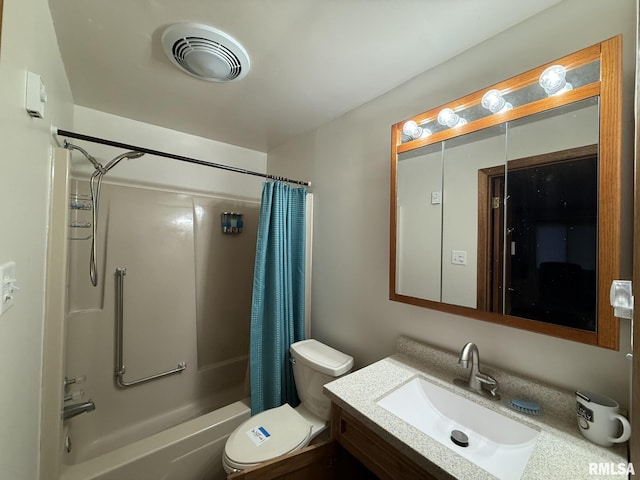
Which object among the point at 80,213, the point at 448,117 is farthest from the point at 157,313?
A: the point at 448,117

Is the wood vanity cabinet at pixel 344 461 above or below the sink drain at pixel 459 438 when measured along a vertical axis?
below

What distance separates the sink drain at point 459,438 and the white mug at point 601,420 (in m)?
0.35

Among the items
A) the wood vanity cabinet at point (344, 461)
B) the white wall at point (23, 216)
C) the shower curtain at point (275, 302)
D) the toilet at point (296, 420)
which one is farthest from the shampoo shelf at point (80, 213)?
the wood vanity cabinet at point (344, 461)

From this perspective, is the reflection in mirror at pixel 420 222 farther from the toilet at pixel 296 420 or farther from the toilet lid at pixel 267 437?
the toilet lid at pixel 267 437

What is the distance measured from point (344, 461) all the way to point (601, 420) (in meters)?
1.04

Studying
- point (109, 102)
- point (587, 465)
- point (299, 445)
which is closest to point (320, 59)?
point (109, 102)

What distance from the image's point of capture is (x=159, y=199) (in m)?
1.97

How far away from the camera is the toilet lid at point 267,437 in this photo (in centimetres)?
118

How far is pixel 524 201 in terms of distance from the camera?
98 centimetres

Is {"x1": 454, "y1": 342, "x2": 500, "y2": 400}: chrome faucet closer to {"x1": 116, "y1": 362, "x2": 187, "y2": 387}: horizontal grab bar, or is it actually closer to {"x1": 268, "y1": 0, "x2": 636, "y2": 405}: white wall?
{"x1": 268, "y1": 0, "x2": 636, "y2": 405}: white wall

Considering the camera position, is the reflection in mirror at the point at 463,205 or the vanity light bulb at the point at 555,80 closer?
the vanity light bulb at the point at 555,80

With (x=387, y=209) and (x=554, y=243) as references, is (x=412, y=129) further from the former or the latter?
(x=554, y=243)

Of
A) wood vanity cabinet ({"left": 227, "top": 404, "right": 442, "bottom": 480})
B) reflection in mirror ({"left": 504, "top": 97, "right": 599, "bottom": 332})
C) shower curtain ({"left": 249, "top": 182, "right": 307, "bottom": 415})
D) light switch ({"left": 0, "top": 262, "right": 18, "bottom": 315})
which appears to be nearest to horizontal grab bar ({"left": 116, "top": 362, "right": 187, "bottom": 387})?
shower curtain ({"left": 249, "top": 182, "right": 307, "bottom": 415})

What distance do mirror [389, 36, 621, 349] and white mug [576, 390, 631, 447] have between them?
0.18 m
